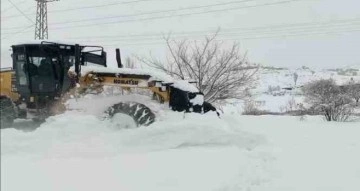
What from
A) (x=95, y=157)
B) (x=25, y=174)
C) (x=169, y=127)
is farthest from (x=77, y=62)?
(x=25, y=174)

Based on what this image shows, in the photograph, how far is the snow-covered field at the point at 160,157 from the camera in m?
1.68

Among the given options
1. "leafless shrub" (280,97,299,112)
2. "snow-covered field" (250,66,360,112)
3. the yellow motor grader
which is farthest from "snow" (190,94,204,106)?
"leafless shrub" (280,97,299,112)

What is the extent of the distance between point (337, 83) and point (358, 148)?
16560 mm

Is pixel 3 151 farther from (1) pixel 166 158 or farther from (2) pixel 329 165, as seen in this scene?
(2) pixel 329 165

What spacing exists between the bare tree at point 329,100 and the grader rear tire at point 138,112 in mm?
17918

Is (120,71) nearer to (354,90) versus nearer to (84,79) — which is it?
(84,79)

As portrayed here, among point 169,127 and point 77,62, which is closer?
point 169,127

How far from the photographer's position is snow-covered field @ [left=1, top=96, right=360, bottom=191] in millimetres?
1679

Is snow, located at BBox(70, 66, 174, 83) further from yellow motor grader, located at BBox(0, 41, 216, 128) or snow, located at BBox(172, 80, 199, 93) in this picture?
snow, located at BBox(172, 80, 199, 93)

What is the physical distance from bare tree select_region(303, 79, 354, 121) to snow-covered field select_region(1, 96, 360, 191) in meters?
14.8

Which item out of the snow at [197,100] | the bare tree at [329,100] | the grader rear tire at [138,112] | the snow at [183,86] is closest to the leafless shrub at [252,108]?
the bare tree at [329,100]

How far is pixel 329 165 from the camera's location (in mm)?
6633

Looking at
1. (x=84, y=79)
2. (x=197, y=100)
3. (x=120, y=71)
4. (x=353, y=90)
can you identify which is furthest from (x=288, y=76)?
(x=353, y=90)

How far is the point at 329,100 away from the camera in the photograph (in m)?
24.6
